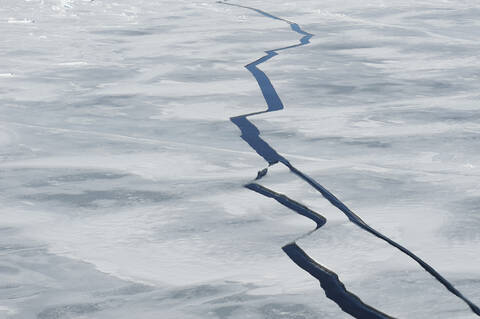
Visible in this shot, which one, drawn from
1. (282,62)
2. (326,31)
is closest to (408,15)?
(326,31)

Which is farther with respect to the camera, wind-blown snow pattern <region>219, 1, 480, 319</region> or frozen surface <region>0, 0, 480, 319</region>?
frozen surface <region>0, 0, 480, 319</region>

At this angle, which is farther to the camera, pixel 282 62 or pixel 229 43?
pixel 229 43

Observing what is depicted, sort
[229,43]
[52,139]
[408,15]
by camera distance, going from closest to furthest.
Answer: [52,139], [229,43], [408,15]

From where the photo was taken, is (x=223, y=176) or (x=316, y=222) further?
(x=223, y=176)

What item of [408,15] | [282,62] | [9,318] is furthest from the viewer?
[408,15]

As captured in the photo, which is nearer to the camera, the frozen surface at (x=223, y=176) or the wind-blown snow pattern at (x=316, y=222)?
the wind-blown snow pattern at (x=316, y=222)

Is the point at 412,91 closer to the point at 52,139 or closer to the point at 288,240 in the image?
the point at 52,139
